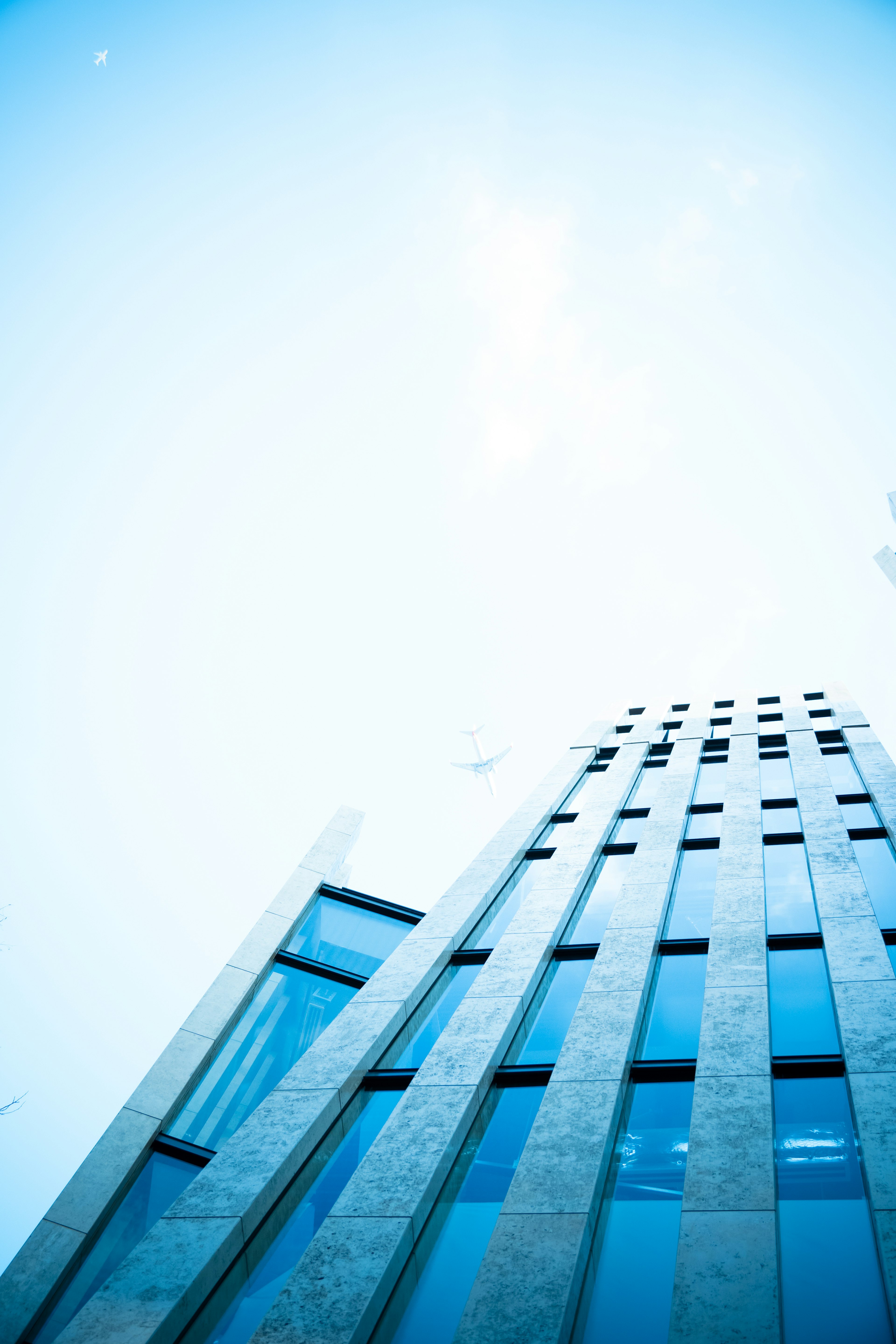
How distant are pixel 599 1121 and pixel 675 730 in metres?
20.6

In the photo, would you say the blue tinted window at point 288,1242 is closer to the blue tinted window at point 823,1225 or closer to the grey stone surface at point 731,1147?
the grey stone surface at point 731,1147

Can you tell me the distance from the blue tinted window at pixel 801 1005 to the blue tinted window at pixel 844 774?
825 centimetres

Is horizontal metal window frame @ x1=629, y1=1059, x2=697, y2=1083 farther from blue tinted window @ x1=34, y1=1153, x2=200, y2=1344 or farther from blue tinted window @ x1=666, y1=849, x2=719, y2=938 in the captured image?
blue tinted window @ x1=34, y1=1153, x2=200, y2=1344

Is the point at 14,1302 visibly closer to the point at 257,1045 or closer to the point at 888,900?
the point at 257,1045

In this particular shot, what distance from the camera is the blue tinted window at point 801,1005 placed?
10.6 m

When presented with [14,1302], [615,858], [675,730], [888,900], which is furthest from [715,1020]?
[675,730]

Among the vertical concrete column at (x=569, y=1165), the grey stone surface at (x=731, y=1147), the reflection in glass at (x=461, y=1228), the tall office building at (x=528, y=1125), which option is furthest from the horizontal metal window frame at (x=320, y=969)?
the grey stone surface at (x=731, y=1147)

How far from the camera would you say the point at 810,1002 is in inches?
451

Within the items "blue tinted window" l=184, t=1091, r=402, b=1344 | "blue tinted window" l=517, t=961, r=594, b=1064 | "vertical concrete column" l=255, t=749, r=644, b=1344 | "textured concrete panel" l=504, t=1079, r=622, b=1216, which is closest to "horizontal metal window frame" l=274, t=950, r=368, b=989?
"vertical concrete column" l=255, t=749, r=644, b=1344

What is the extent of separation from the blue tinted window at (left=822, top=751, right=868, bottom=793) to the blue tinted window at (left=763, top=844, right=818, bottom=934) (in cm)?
380

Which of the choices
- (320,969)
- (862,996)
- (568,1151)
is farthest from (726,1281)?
(320,969)

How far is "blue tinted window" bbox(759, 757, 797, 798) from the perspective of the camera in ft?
67.3

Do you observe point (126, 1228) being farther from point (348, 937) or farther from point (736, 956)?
point (736, 956)

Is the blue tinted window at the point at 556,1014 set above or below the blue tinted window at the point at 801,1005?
above
